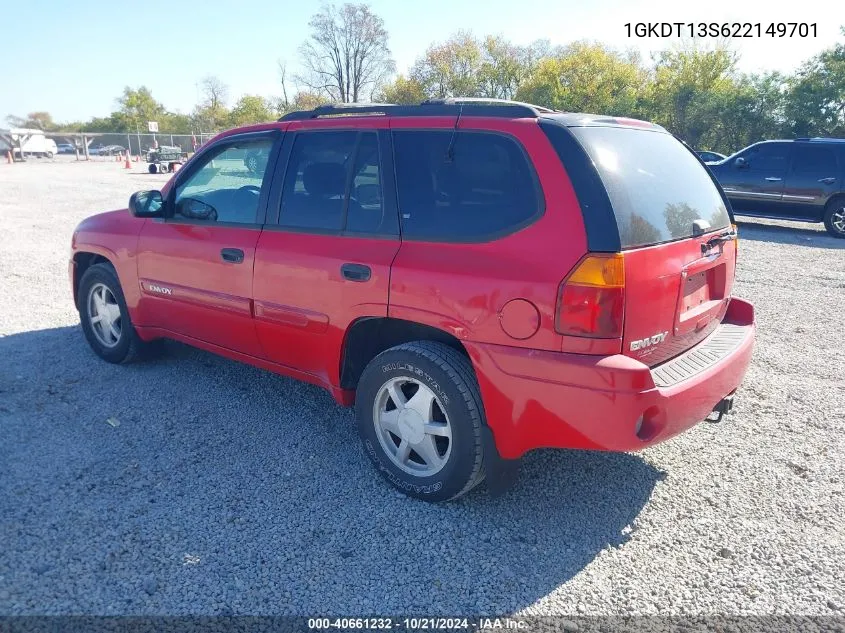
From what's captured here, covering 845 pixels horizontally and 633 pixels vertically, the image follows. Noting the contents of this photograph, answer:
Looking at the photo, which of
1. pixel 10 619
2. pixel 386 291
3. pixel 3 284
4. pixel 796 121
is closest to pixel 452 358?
pixel 386 291

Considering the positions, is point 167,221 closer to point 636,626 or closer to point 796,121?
point 636,626

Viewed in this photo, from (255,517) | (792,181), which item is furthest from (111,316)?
(792,181)

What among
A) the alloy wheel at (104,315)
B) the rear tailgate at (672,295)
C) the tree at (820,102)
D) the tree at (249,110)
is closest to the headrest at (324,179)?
the rear tailgate at (672,295)

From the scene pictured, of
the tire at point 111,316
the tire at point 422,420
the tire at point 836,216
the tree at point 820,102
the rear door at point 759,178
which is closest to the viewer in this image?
the tire at point 422,420

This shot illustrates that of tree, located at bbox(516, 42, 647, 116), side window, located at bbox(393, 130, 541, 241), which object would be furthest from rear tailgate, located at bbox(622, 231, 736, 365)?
tree, located at bbox(516, 42, 647, 116)

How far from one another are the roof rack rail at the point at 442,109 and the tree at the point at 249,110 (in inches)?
2237

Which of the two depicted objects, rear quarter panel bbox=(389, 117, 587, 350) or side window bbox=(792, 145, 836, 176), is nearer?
rear quarter panel bbox=(389, 117, 587, 350)

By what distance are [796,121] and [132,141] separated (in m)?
42.8

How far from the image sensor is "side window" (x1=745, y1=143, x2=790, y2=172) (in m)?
12.6

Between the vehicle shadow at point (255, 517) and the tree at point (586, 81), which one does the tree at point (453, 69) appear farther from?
the vehicle shadow at point (255, 517)

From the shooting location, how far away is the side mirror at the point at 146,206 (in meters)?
4.25

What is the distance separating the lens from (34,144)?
45.9 metres

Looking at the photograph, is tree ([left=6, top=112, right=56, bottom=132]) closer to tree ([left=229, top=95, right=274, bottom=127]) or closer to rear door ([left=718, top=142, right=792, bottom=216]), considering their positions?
tree ([left=229, top=95, right=274, bottom=127])

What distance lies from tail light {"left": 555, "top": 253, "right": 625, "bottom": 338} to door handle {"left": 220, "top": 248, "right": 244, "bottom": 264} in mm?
2063
